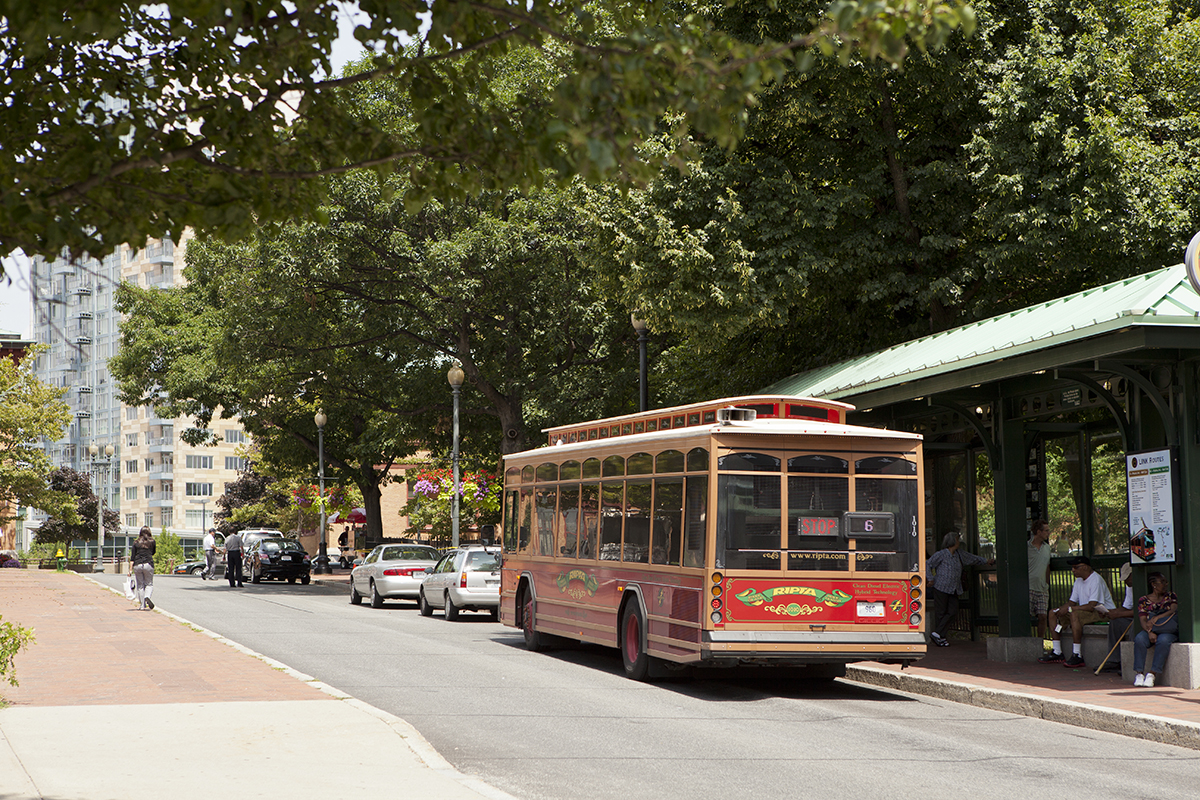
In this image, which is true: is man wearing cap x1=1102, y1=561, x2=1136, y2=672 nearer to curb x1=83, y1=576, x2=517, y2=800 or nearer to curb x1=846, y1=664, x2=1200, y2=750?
curb x1=846, y1=664, x2=1200, y2=750

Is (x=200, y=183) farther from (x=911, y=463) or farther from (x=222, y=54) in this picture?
(x=911, y=463)

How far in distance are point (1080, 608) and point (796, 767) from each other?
7342 millimetres

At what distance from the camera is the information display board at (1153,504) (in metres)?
13.9

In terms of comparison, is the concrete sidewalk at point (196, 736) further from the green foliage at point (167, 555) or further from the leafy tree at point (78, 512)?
the leafy tree at point (78, 512)

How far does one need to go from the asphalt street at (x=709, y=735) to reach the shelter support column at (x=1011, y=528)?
3.00 m

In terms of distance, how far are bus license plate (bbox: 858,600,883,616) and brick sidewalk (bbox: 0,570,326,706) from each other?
230 inches

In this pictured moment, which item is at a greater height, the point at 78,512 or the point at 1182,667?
the point at 78,512

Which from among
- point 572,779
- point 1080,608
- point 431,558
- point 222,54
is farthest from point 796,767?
point 431,558

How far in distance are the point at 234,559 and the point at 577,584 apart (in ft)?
89.9

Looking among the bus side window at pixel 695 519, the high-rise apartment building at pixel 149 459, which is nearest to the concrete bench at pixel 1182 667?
the bus side window at pixel 695 519

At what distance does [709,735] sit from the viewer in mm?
11328

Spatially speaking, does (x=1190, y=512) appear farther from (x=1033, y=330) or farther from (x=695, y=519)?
(x=695, y=519)

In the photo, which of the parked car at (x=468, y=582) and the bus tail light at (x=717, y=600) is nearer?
the bus tail light at (x=717, y=600)

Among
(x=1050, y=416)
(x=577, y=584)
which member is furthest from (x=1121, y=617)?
(x=577, y=584)
